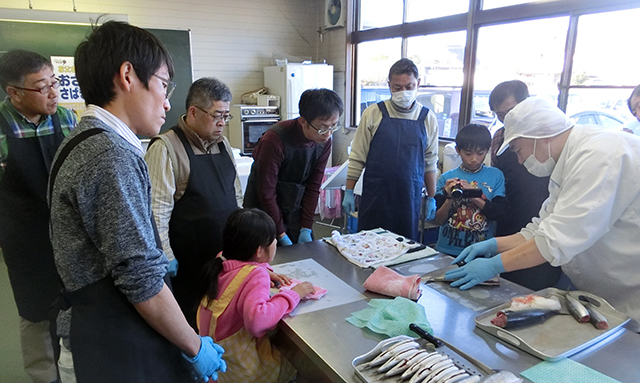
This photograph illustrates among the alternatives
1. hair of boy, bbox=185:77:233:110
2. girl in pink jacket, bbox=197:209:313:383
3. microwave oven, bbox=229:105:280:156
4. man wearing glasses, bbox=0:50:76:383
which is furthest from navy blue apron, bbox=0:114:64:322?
microwave oven, bbox=229:105:280:156

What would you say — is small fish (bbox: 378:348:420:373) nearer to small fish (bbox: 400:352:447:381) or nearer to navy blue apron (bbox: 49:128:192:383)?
small fish (bbox: 400:352:447:381)

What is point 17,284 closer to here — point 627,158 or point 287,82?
point 627,158

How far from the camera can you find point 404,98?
248cm

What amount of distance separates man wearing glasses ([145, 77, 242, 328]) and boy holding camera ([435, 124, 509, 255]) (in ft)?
3.91

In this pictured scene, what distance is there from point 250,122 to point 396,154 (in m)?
3.02

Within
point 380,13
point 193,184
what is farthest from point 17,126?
point 380,13

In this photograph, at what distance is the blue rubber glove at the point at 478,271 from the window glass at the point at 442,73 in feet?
9.42

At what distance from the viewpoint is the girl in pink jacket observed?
1.29 metres

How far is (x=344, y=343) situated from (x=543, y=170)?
102 cm

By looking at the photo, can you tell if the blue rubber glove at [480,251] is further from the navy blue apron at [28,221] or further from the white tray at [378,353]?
the navy blue apron at [28,221]

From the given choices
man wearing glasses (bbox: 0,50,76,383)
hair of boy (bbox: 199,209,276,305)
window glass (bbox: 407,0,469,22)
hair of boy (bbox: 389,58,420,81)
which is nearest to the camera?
hair of boy (bbox: 199,209,276,305)

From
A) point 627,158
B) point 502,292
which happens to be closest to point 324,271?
point 502,292

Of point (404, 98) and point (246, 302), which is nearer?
point (246, 302)

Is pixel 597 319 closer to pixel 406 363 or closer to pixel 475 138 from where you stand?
pixel 406 363
